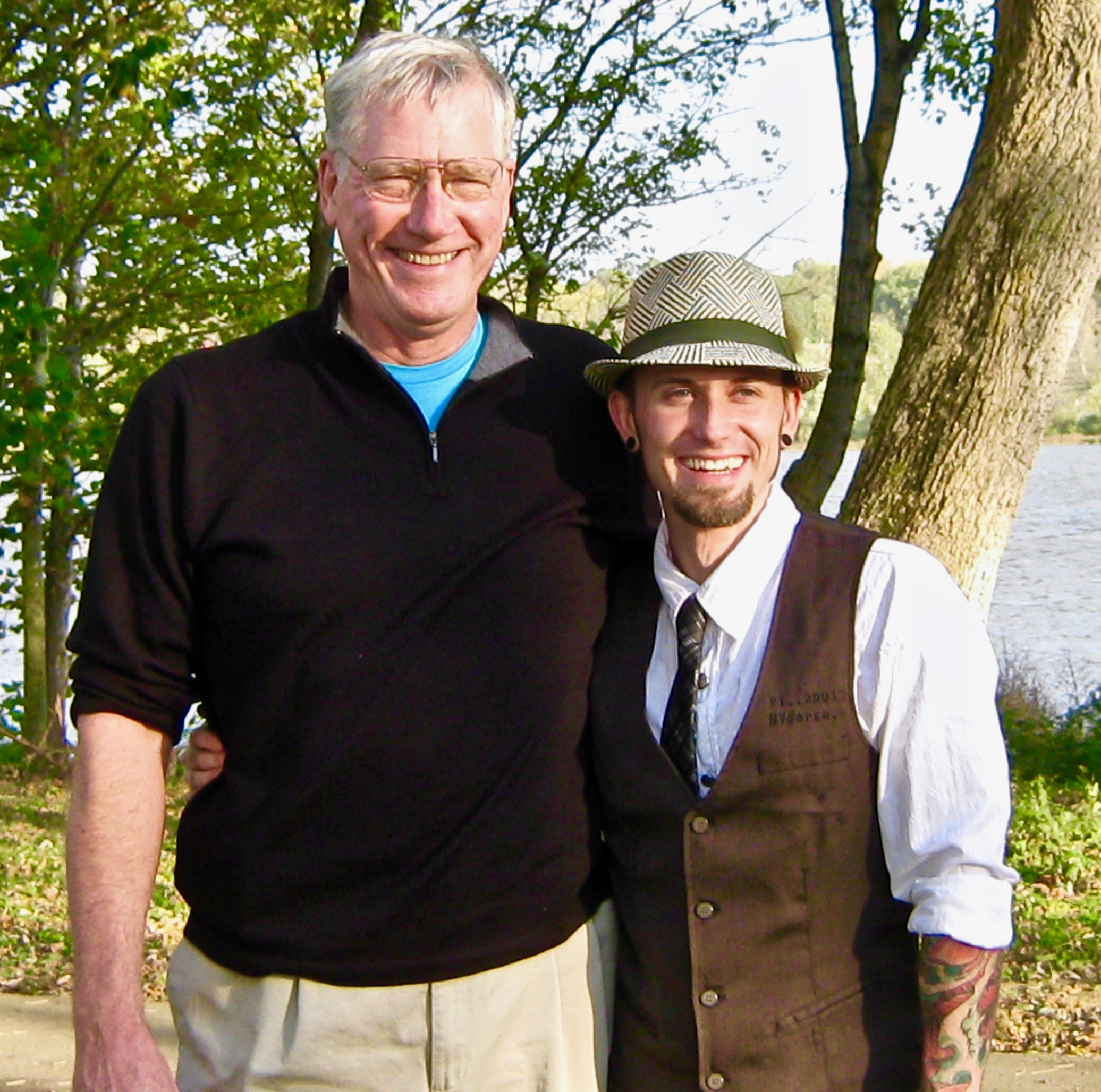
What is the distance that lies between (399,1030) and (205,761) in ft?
1.76

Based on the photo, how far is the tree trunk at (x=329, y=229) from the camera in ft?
36.8

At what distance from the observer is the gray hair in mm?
2602

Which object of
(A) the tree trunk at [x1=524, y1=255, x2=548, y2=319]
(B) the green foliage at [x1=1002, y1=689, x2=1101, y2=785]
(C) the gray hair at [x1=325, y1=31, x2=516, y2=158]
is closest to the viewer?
(C) the gray hair at [x1=325, y1=31, x2=516, y2=158]

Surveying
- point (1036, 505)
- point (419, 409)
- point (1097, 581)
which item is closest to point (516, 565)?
point (419, 409)

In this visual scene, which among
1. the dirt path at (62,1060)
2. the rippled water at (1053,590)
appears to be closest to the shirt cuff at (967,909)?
the dirt path at (62,1060)

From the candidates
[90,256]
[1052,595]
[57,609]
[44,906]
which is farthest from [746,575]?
[1052,595]

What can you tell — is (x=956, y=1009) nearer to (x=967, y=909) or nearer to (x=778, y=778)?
(x=967, y=909)

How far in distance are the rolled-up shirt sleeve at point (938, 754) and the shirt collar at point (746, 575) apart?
0.21 m

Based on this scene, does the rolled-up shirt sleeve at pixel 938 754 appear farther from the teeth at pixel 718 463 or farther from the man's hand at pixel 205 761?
the man's hand at pixel 205 761

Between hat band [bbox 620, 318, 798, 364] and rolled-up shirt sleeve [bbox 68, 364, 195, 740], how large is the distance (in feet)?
2.55

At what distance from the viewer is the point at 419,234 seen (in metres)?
2.61

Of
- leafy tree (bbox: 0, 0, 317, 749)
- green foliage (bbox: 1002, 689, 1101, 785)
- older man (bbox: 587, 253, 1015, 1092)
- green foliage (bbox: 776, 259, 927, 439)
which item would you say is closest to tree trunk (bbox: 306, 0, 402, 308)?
leafy tree (bbox: 0, 0, 317, 749)

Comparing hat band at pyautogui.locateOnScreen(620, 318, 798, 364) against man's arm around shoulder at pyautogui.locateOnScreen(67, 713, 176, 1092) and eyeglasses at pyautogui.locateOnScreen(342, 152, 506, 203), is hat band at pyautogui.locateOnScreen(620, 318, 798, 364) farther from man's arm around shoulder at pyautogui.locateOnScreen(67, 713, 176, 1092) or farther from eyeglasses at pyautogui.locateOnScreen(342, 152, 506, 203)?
man's arm around shoulder at pyautogui.locateOnScreen(67, 713, 176, 1092)

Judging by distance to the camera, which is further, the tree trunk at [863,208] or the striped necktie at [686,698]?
the tree trunk at [863,208]
